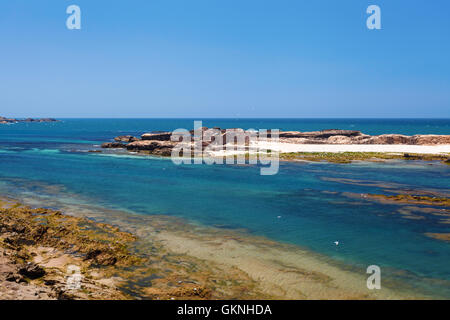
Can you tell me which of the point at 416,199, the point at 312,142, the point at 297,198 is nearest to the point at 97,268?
the point at 297,198

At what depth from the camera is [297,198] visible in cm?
2527

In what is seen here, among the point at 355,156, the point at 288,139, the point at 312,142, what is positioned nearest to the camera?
the point at 355,156

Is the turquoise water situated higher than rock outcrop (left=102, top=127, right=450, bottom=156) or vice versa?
rock outcrop (left=102, top=127, right=450, bottom=156)

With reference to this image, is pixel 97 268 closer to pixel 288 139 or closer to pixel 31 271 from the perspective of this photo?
pixel 31 271

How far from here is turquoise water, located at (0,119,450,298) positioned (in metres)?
14.9

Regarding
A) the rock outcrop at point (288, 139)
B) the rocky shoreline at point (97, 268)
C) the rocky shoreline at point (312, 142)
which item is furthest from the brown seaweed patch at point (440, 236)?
the rock outcrop at point (288, 139)

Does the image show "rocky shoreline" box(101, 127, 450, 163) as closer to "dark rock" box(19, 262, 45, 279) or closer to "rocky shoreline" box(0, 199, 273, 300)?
"rocky shoreline" box(0, 199, 273, 300)

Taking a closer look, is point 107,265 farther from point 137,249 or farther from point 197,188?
point 197,188

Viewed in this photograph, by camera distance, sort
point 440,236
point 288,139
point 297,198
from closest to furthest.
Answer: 1. point 440,236
2. point 297,198
3. point 288,139

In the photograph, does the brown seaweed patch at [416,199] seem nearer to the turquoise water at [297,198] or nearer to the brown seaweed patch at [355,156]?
the turquoise water at [297,198]

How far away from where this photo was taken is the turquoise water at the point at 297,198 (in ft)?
48.9

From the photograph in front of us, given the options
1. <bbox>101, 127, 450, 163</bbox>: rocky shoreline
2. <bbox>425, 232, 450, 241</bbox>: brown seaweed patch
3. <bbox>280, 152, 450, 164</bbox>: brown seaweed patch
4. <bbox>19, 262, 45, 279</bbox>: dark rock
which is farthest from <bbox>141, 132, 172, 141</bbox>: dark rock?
<bbox>19, 262, 45, 279</bbox>: dark rock
